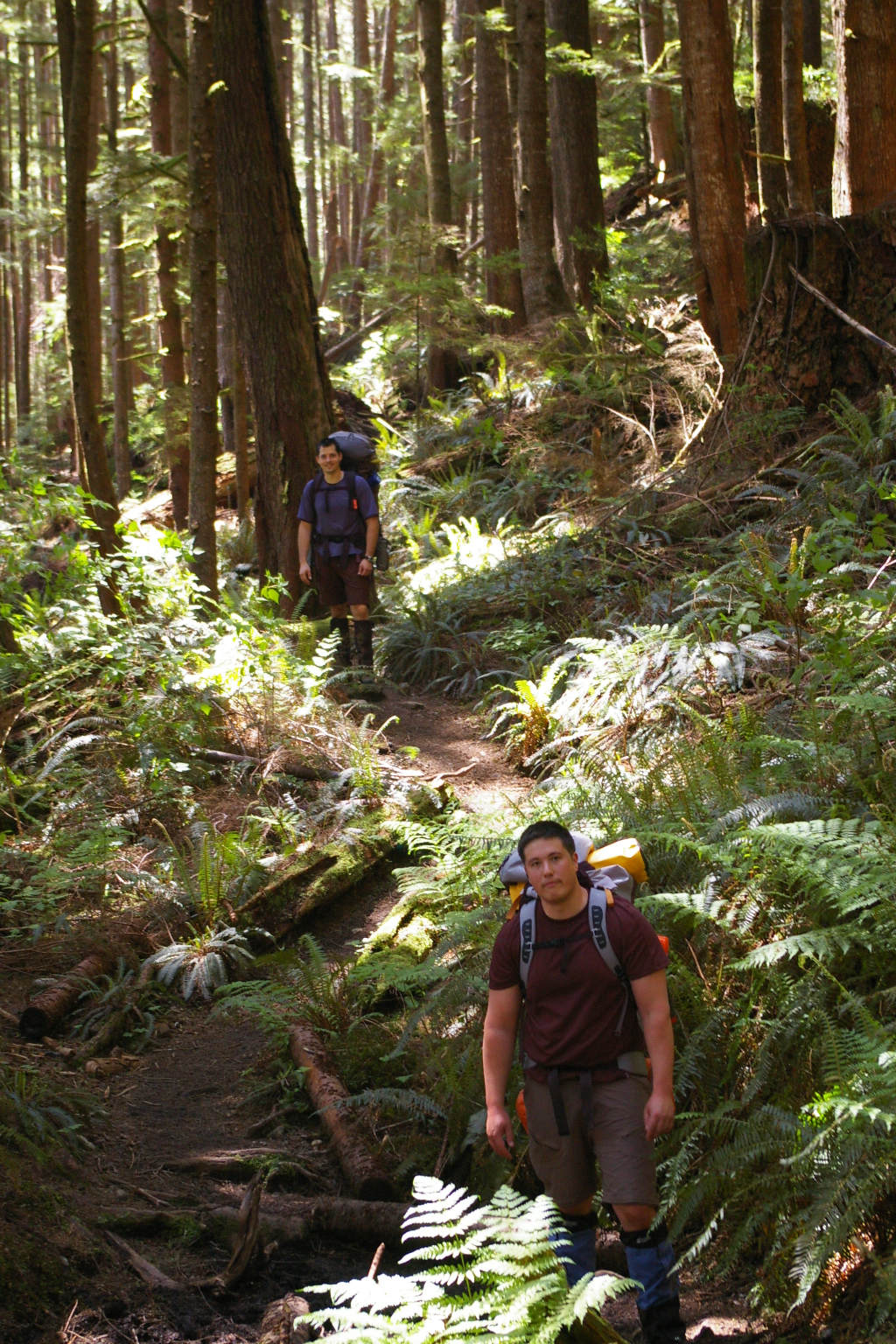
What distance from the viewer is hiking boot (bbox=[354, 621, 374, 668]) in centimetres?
990

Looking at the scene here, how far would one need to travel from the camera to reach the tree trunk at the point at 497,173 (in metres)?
17.8

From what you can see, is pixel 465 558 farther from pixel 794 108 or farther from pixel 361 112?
pixel 361 112

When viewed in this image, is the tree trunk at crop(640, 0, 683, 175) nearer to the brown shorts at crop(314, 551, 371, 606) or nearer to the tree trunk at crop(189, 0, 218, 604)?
the tree trunk at crop(189, 0, 218, 604)

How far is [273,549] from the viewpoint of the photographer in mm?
11031

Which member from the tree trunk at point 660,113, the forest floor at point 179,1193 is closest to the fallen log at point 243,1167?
the forest floor at point 179,1193

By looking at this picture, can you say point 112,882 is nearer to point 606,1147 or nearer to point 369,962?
point 369,962

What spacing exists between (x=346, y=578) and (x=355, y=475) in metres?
0.93

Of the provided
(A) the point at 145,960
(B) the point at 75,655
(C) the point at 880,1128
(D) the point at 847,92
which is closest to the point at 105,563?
(B) the point at 75,655

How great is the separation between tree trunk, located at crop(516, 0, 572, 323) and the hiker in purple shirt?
868cm

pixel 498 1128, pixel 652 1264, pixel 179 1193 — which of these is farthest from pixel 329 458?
pixel 652 1264

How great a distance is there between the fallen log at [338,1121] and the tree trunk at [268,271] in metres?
6.31

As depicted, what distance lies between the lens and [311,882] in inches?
255

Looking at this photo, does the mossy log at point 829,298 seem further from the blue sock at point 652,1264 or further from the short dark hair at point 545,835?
the blue sock at point 652,1264

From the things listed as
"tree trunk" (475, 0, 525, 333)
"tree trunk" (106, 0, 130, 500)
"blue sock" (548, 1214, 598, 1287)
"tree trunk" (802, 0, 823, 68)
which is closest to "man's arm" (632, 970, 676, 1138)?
"blue sock" (548, 1214, 598, 1287)
